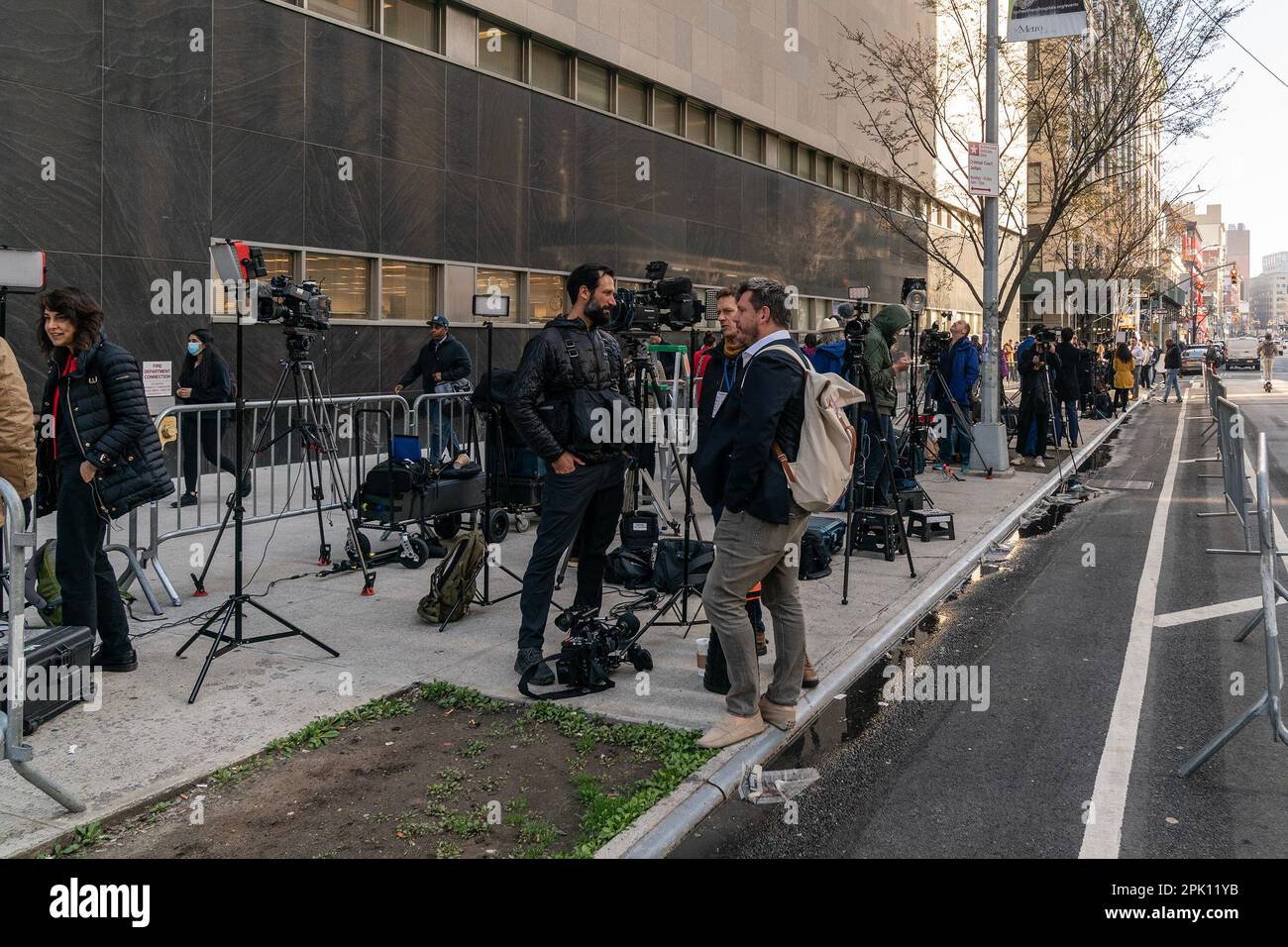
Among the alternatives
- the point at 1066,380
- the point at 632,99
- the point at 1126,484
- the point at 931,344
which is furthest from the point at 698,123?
the point at 1126,484

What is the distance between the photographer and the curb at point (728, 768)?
4.39 m

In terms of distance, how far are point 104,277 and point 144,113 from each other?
205 cm

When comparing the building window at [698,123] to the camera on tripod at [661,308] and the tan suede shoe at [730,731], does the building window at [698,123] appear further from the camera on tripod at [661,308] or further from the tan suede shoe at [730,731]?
the tan suede shoe at [730,731]

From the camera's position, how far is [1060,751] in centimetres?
541

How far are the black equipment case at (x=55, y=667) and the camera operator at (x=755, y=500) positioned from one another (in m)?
3.30

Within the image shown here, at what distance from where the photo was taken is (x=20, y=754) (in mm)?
4383

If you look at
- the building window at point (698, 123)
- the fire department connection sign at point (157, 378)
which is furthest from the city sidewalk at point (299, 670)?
the building window at point (698, 123)

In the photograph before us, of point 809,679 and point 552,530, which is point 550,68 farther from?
point 809,679

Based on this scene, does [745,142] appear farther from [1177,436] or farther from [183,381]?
[183,381]

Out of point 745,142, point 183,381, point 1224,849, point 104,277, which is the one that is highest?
point 745,142

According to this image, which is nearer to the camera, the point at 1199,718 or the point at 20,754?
the point at 20,754

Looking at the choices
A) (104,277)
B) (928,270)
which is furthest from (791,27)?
(104,277)

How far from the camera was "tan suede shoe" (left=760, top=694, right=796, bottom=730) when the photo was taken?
18.5 feet

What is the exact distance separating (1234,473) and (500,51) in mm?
13940
